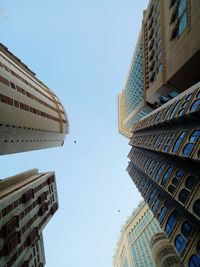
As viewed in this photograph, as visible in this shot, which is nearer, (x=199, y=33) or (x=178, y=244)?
(x=178, y=244)

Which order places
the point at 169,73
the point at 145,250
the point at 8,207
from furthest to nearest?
the point at 145,250
the point at 169,73
the point at 8,207

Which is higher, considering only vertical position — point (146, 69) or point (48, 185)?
point (146, 69)

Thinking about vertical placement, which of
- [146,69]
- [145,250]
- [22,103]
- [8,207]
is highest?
[146,69]

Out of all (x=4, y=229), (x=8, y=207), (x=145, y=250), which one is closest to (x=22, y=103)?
(x=8, y=207)

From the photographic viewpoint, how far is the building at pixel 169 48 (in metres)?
45.1

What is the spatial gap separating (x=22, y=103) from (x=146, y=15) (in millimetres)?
48491

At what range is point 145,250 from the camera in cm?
12169

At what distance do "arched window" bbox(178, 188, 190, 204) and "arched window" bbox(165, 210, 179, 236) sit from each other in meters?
4.64

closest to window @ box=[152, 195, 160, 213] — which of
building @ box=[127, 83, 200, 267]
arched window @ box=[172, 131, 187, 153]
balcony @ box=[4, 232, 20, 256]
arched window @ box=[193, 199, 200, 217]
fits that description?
building @ box=[127, 83, 200, 267]

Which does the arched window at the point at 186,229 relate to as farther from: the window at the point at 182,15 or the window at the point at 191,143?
the window at the point at 182,15

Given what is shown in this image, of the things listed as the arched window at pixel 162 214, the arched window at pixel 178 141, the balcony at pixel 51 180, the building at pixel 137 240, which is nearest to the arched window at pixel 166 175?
the arched window at pixel 162 214

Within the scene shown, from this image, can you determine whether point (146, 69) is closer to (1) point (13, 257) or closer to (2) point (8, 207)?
(2) point (8, 207)

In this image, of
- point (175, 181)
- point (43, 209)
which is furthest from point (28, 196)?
point (175, 181)

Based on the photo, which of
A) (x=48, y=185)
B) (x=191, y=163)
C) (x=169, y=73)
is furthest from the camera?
(x=48, y=185)
